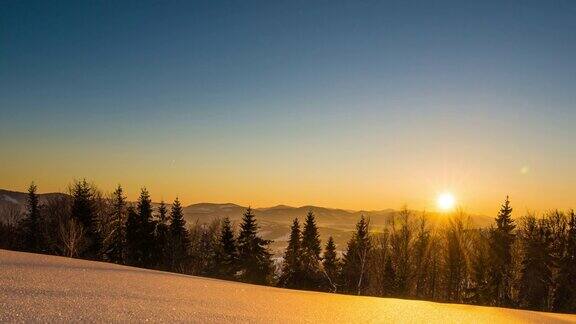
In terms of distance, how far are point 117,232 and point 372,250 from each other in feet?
93.2

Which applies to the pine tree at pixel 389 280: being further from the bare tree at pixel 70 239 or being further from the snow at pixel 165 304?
the snow at pixel 165 304

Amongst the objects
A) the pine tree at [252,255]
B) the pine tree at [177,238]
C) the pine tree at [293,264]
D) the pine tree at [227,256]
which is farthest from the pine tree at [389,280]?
the pine tree at [177,238]

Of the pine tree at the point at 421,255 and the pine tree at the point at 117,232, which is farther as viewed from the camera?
the pine tree at the point at 117,232

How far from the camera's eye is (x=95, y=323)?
4.30 metres

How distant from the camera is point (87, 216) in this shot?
42.2 metres

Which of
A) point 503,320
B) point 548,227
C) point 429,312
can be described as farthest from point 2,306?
point 548,227

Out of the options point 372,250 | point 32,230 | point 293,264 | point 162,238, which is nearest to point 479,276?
point 372,250

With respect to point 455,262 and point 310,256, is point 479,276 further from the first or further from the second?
point 310,256

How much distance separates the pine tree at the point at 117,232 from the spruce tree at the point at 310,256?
20.1 meters

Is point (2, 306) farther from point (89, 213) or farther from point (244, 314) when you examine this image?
point (89, 213)

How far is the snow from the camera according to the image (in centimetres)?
482

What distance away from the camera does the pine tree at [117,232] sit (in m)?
44.0

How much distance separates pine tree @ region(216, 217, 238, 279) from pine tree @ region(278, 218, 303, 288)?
5.37 m

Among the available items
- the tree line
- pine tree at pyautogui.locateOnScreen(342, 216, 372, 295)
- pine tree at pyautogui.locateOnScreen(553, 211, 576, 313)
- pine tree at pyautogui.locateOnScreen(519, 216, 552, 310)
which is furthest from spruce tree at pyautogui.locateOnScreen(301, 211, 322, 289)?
pine tree at pyautogui.locateOnScreen(553, 211, 576, 313)
